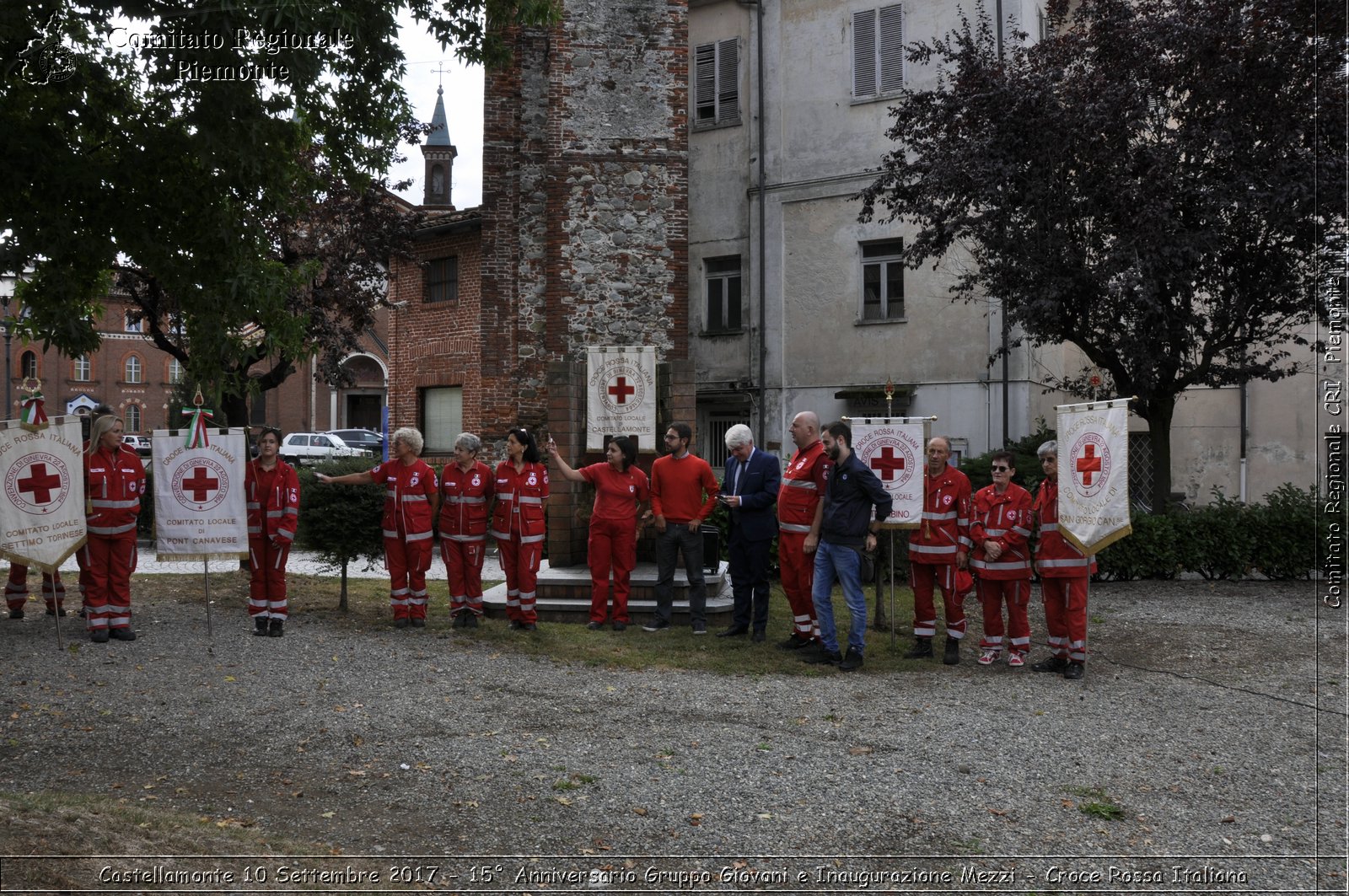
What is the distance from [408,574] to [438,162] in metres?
52.1

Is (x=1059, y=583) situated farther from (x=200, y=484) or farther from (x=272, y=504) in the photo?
(x=200, y=484)

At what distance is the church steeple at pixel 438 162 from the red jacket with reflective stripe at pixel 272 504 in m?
49.2

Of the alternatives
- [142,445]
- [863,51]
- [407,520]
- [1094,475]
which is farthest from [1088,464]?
[142,445]

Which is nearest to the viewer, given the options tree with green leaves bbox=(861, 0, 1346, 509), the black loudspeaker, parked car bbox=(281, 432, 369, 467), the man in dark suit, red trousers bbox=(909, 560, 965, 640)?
red trousers bbox=(909, 560, 965, 640)

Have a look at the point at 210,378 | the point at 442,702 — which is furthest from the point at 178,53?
the point at 442,702

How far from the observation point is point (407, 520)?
10.4 m

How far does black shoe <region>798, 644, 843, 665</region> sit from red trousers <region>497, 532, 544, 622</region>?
273cm

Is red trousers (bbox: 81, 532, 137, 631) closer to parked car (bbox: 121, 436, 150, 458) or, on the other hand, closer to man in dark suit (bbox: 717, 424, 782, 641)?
man in dark suit (bbox: 717, 424, 782, 641)

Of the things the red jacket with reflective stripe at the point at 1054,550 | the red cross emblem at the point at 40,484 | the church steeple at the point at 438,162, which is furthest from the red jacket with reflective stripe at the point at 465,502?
the church steeple at the point at 438,162

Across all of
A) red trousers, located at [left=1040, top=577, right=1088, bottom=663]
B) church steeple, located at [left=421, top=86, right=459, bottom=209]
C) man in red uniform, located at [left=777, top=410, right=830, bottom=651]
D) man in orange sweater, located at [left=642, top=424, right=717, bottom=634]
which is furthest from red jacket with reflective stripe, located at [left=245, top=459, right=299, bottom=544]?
church steeple, located at [left=421, top=86, right=459, bottom=209]

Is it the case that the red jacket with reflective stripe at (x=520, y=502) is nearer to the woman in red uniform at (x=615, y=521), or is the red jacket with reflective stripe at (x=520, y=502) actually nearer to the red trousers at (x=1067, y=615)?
the woman in red uniform at (x=615, y=521)

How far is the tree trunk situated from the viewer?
601 inches

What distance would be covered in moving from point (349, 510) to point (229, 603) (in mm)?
1976

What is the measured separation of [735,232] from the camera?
22.8 m
